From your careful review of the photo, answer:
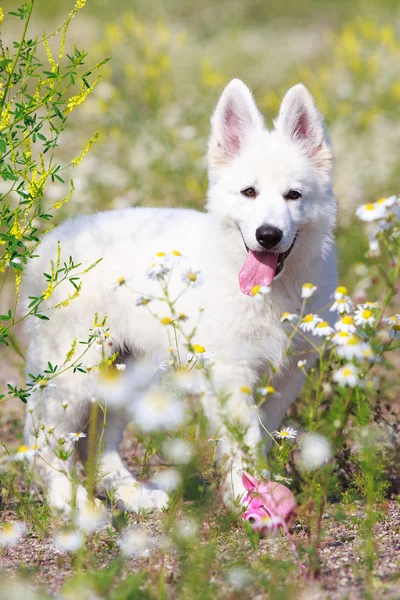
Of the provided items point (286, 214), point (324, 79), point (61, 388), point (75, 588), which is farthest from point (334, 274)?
point (324, 79)

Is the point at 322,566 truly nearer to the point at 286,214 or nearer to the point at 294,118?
the point at 286,214

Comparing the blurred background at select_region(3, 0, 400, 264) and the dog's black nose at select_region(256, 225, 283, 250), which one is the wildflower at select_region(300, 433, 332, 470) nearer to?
the dog's black nose at select_region(256, 225, 283, 250)

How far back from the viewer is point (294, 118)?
3443mm

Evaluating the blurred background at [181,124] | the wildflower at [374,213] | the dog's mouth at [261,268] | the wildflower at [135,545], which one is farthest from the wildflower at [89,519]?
the blurred background at [181,124]

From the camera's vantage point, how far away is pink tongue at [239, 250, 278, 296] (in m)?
3.18

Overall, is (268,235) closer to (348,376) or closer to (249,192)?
(249,192)

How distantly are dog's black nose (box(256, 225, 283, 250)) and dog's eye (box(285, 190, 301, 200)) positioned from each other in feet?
0.94

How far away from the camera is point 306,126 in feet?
11.3

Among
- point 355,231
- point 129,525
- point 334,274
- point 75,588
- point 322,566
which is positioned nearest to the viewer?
point 75,588

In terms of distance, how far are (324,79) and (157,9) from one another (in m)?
5.01

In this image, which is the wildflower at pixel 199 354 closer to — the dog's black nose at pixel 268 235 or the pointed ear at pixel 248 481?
the pointed ear at pixel 248 481

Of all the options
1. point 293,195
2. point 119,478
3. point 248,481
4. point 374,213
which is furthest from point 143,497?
point 374,213

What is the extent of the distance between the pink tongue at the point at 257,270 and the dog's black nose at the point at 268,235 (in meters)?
0.16

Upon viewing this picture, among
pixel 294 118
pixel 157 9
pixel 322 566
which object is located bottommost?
pixel 322 566
